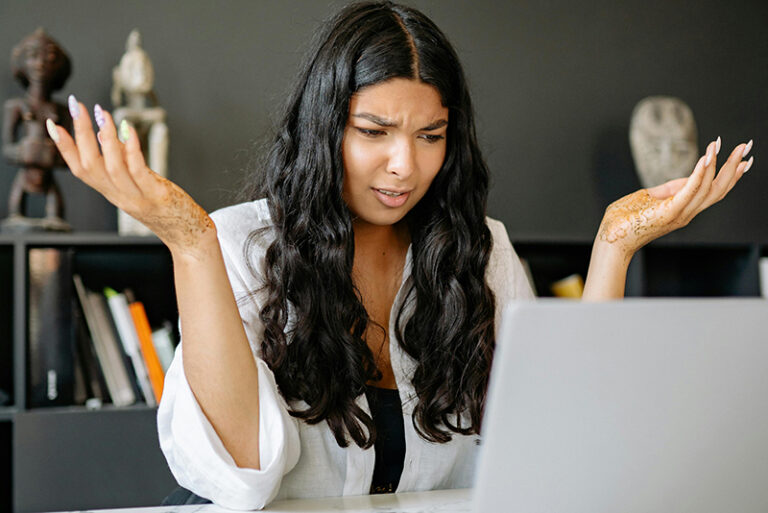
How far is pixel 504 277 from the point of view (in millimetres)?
1468

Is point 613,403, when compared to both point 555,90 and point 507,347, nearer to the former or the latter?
point 507,347

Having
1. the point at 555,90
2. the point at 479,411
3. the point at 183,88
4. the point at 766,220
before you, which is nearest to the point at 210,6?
the point at 183,88

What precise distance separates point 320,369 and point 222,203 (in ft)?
3.46

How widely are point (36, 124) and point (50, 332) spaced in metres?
0.49

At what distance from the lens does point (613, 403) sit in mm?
584

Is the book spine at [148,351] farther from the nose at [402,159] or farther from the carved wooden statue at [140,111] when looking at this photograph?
the nose at [402,159]

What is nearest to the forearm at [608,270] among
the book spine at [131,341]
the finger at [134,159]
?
the finger at [134,159]

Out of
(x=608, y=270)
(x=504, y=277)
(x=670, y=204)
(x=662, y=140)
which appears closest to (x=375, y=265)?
(x=504, y=277)

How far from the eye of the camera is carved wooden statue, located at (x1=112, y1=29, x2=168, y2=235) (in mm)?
1914

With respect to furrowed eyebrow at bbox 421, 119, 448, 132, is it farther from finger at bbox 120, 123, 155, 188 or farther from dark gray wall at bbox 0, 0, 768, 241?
dark gray wall at bbox 0, 0, 768, 241

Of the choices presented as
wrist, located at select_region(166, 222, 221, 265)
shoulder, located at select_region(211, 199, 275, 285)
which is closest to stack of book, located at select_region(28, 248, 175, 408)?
shoulder, located at select_region(211, 199, 275, 285)

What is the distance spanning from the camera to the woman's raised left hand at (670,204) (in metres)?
1.08

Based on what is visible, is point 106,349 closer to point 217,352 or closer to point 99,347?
point 99,347

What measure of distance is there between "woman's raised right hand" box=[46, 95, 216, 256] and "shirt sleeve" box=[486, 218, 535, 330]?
0.69 metres
